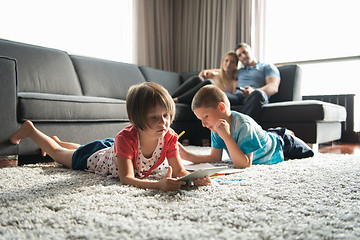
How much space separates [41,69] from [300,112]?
2.09 m

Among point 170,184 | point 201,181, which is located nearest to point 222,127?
point 201,181

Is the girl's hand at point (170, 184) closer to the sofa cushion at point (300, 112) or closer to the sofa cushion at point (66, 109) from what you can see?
the sofa cushion at point (66, 109)

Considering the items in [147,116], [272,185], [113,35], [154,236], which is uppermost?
[113,35]

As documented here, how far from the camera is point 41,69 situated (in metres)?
2.24

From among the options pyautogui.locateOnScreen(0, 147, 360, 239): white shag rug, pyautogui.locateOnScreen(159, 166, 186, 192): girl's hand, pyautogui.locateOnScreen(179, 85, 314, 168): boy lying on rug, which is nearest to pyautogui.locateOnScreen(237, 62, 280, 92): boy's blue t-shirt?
pyautogui.locateOnScreen(179, 85, 314, 168): boy lying on rug

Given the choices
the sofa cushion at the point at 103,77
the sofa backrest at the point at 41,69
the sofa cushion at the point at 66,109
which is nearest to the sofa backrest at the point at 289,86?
the sofa cushion at the point at 103,77

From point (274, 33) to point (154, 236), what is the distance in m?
3.80

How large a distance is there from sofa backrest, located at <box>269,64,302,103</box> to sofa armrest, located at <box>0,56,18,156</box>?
226 cm

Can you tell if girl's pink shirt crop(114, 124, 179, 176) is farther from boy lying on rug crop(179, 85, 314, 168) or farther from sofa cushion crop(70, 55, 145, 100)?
sofa cushion crop(70, 55, 145, 100)

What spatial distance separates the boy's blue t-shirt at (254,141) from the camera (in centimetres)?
137

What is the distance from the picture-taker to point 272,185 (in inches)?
39.7

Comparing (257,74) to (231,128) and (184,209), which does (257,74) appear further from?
(184,209)

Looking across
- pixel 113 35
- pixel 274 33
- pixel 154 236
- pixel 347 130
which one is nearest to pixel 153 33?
pixel 113 35

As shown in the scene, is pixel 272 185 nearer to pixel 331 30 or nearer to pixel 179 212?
pixel 179 212
